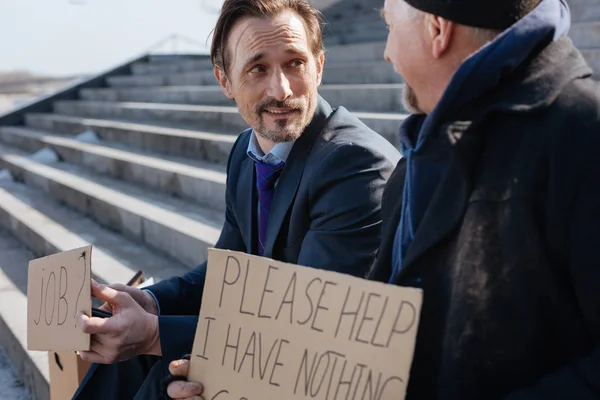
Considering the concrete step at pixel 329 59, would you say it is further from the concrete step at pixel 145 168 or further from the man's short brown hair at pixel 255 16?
the man's short brown hair at pixel 255 16

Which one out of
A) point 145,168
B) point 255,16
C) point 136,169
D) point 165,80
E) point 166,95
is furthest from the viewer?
point 165,80

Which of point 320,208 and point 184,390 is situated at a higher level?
point 320,208

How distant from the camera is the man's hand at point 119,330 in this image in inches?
64.9

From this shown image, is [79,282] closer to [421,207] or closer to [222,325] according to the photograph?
[222,325]

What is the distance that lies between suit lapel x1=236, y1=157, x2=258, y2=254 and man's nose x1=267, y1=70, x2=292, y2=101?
0.28 metres

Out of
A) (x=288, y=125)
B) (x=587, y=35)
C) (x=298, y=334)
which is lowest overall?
(x=298, y=334)

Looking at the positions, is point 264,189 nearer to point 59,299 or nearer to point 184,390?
point 59,299

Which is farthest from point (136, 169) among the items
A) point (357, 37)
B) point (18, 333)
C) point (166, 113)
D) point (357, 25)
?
point (357, 25)

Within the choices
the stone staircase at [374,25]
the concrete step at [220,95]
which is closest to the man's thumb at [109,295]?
the stone staircase at [374,25]

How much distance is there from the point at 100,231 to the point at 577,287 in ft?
13.8

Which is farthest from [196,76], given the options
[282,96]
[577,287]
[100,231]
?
[577,287]

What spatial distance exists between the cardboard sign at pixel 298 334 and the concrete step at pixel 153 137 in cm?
340

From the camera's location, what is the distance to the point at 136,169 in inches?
208

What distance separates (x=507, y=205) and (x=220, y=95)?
219 inches
